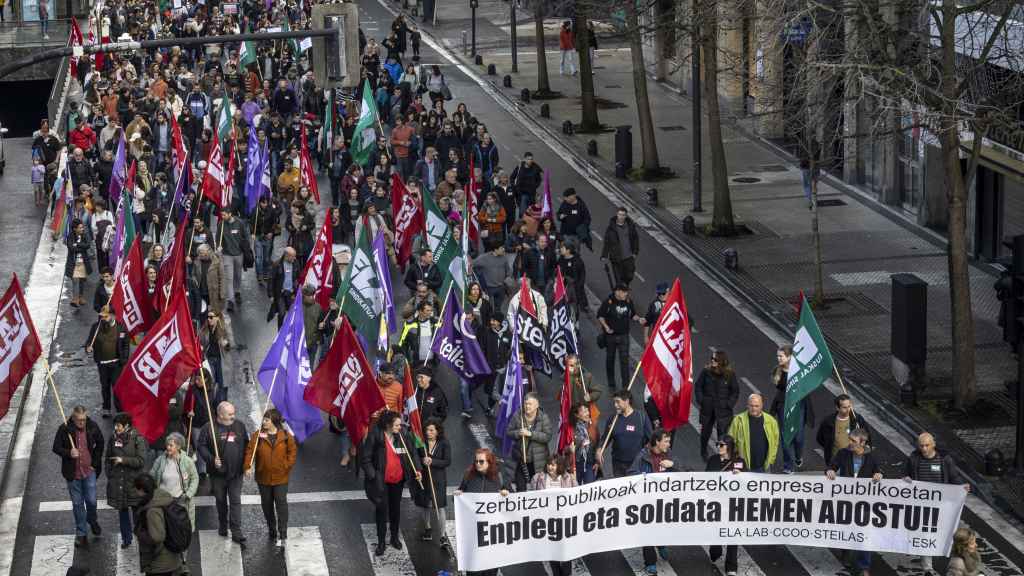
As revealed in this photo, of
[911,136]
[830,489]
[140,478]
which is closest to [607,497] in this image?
[830,489]

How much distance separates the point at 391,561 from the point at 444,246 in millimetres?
9403

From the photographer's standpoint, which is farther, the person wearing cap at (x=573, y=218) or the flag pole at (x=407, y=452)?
the person wearing cap at (x=573, y=218)

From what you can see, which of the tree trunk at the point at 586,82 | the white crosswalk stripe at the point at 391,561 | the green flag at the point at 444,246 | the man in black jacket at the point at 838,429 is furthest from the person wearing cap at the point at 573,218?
the tree trunk at the point at 586,82

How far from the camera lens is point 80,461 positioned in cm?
1952

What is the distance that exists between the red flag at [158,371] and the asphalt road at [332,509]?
1181 millimetres

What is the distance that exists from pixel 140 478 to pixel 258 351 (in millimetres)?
9404

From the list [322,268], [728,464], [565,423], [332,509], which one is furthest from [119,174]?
[728,464]

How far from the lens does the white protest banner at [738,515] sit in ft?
59.6

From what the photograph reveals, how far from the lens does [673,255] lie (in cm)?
3347

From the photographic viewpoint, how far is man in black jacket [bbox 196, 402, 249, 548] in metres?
19.4

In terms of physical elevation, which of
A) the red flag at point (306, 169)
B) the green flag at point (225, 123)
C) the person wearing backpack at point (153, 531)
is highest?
the green flag at point (225, 123)

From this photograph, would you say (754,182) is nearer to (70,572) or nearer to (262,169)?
(262,169)

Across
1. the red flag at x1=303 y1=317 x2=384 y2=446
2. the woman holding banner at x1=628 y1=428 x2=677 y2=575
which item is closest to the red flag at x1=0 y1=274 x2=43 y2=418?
the red flag at x1=303 y1=317 x2=384 y2=446

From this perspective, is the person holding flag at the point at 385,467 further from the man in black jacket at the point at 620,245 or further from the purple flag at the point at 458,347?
the man in black jacket at the point at 620,245
